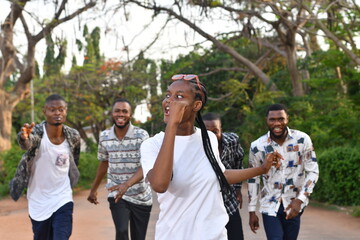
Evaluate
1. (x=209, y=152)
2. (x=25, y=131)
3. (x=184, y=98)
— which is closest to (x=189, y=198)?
(x=209, y=152)

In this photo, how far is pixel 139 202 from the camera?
5828mm

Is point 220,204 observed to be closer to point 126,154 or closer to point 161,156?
point 161,156

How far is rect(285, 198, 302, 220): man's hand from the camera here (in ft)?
15.8

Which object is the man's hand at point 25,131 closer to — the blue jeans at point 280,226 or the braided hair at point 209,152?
the blue jeans at point 280,226

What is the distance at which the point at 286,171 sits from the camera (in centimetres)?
498

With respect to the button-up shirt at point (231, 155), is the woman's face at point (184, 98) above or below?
above

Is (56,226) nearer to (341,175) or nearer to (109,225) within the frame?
(109,225)

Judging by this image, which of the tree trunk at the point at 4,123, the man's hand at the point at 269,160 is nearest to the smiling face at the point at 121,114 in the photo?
the man's hand at the point at 269,160

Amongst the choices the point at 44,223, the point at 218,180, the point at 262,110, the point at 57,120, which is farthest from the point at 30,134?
the point at 262,110

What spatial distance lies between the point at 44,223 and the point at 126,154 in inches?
40.8

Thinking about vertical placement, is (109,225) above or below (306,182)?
below

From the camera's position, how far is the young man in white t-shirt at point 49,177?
5.45 meters

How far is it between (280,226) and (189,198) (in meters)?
2.22

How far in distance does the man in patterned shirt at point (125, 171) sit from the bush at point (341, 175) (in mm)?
6017
